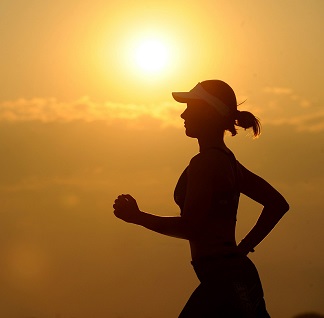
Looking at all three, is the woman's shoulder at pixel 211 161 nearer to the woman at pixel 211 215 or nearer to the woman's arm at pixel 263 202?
the woman at pixel 211 215

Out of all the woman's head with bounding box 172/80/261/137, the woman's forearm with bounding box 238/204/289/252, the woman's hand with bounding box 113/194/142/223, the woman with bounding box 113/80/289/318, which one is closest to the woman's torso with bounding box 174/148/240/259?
the woman with bounding box 113/80/289/318

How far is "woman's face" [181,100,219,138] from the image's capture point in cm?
724

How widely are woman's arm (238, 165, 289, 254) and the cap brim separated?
0.62 m

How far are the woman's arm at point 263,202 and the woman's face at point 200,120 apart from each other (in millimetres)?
457

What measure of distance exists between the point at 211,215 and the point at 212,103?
2.50 ft

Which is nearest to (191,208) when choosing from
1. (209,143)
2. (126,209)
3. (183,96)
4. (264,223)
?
(126,209)

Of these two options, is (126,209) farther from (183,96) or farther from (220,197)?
(183,96)

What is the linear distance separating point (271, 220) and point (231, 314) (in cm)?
94

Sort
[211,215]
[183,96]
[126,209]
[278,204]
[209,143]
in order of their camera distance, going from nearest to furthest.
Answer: [126,209] < [211,215] < [209,143] < [183,96] < [278,204]

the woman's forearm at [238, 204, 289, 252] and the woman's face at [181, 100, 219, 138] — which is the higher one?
the woman's face at [181, 100, 219, 138]

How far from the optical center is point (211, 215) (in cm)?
700

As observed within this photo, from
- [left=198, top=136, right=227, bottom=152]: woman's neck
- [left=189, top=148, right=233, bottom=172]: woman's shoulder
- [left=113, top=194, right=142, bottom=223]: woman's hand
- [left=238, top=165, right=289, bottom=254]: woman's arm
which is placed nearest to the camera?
[left=113, top=194, right=142, bottom=223]: woman's hand

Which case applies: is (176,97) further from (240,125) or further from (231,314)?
(231,314)

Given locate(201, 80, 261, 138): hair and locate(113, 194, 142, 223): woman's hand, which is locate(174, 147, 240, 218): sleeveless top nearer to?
locate(201, 80, 261, 138): hair
